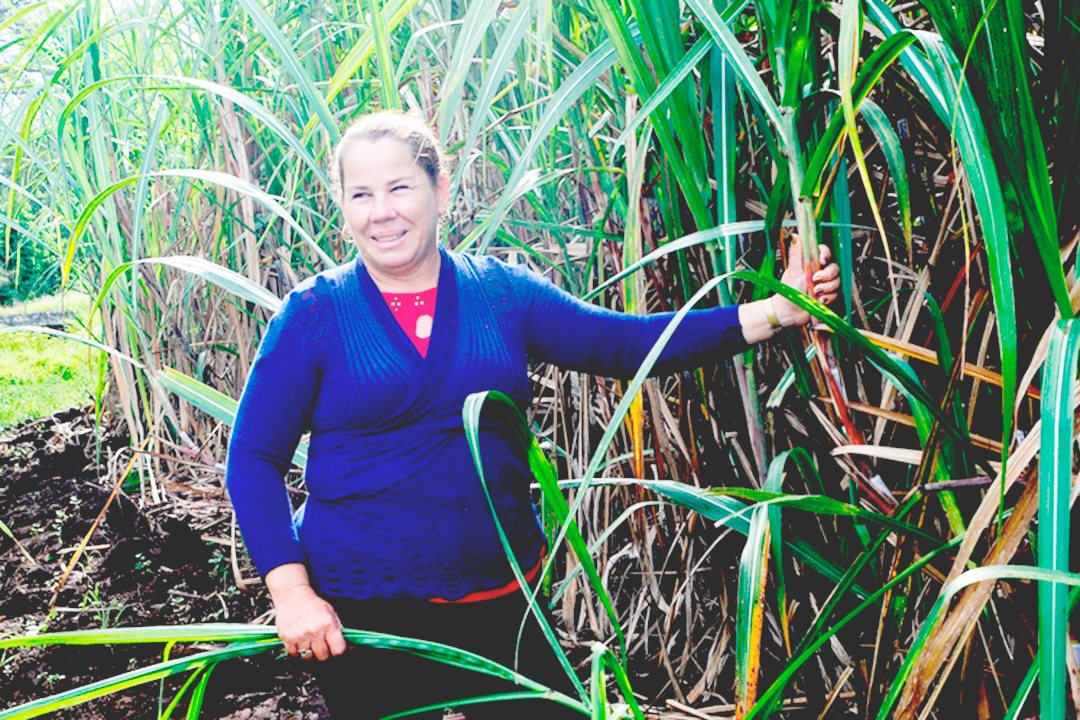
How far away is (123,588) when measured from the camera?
5.85 ft

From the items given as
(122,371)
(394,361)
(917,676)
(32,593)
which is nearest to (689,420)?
(394,361)

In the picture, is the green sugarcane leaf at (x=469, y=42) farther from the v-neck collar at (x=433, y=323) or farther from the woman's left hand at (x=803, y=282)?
the woman's left hand at (x=803, y=282)

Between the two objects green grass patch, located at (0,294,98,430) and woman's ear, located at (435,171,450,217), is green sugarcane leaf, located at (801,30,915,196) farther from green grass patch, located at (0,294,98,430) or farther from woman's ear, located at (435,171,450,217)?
green grass patch, located at (0,294,98,430)

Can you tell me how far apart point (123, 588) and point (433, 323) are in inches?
47.6

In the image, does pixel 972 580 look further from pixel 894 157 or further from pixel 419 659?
pixel 419 659

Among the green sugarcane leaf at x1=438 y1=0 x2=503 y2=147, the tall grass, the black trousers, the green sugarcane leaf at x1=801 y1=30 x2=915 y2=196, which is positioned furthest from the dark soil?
the green sugarcane leaf at x1=801 y1=30 x2=915 y2=196

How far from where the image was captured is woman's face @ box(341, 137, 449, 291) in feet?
3.13

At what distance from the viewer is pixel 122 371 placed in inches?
71.6

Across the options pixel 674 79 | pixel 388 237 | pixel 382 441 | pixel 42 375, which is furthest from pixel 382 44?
pixel 42 375

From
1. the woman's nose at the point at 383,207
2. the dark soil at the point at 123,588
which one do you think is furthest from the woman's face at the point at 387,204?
the dark soil at the point at 123,588

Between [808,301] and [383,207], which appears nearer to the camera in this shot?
[808,301]

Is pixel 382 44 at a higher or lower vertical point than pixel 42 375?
higher

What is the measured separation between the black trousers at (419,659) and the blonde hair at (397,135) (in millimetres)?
489

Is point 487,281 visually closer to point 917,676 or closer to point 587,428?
point 587,428
